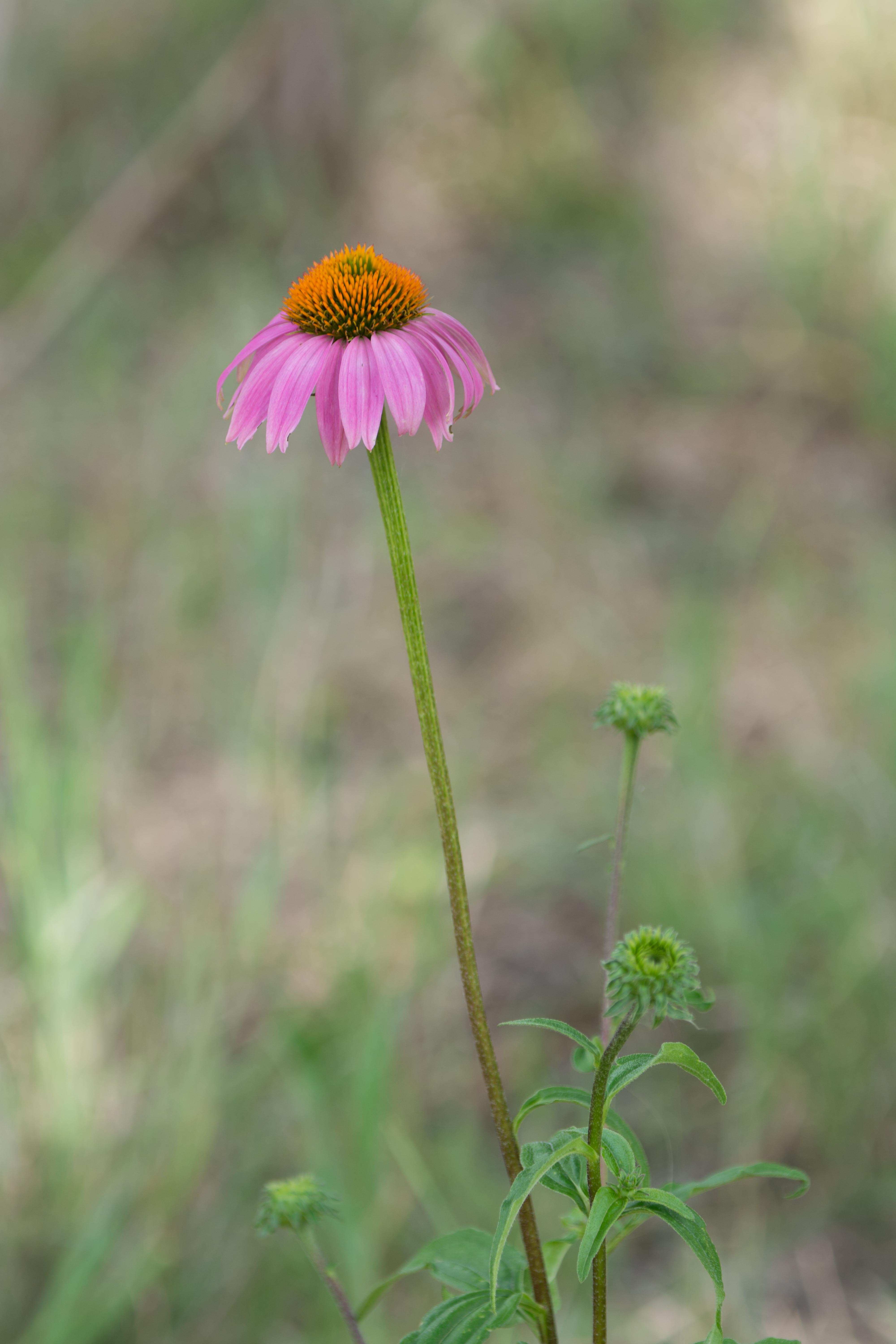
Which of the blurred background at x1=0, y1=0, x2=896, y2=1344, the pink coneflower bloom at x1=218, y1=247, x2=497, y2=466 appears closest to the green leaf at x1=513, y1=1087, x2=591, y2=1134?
the pink coneflower bloom at x1=218, y1=247, x2=497, y2=466

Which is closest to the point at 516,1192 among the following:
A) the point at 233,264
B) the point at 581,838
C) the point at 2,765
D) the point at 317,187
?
the point at 581,838

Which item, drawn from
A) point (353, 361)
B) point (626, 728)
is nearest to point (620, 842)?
point (626, 728)

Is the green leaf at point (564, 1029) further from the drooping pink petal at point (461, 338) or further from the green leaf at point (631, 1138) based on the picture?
the drooping pink petal at point (461, 338)

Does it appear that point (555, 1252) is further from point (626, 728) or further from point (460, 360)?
point (460, 360)

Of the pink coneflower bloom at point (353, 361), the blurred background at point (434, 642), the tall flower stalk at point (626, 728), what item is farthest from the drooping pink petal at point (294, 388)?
the blurred background at point (434, 642)

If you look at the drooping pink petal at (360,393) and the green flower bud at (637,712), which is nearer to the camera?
the drooping pink petal at (360,393)
